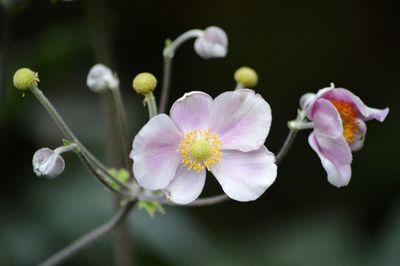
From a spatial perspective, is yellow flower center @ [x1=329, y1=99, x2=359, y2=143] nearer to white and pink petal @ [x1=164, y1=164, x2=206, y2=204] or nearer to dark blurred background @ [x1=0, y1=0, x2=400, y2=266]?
white and pink petal @ [x1=164, y1=164, x2=206, y2=204]

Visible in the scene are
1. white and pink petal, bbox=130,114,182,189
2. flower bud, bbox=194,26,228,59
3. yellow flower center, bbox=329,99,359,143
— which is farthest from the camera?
flower bud, bbox=194,26,228,59

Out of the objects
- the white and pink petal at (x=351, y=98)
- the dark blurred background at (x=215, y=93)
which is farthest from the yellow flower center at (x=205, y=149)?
the dark blurred background at (x=215, y=93)

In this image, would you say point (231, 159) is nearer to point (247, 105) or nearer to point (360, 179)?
point (247, 105)

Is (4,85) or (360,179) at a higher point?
(4,85)

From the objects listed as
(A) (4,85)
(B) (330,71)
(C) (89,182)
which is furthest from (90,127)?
(B) (330,71)

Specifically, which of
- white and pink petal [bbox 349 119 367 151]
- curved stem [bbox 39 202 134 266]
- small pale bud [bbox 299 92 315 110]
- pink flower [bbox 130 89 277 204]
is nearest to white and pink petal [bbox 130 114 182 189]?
pink flower [bbox 130 89 277 204]

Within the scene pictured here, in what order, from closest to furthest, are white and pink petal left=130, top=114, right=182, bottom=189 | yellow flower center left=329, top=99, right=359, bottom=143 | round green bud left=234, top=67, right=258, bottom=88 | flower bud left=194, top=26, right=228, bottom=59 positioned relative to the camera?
white and pink petal left=130, top=114, right=182, bottom=189
yellow flower center left=329, top=99, right=359, bottom=143
round green bud left=234, top=67, right=258, bottom=88
flower bud left=194, top=26, right=228, bottom=59

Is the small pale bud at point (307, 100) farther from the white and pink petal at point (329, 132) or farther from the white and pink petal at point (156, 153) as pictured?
the white and pink petal at point (156, 153)
